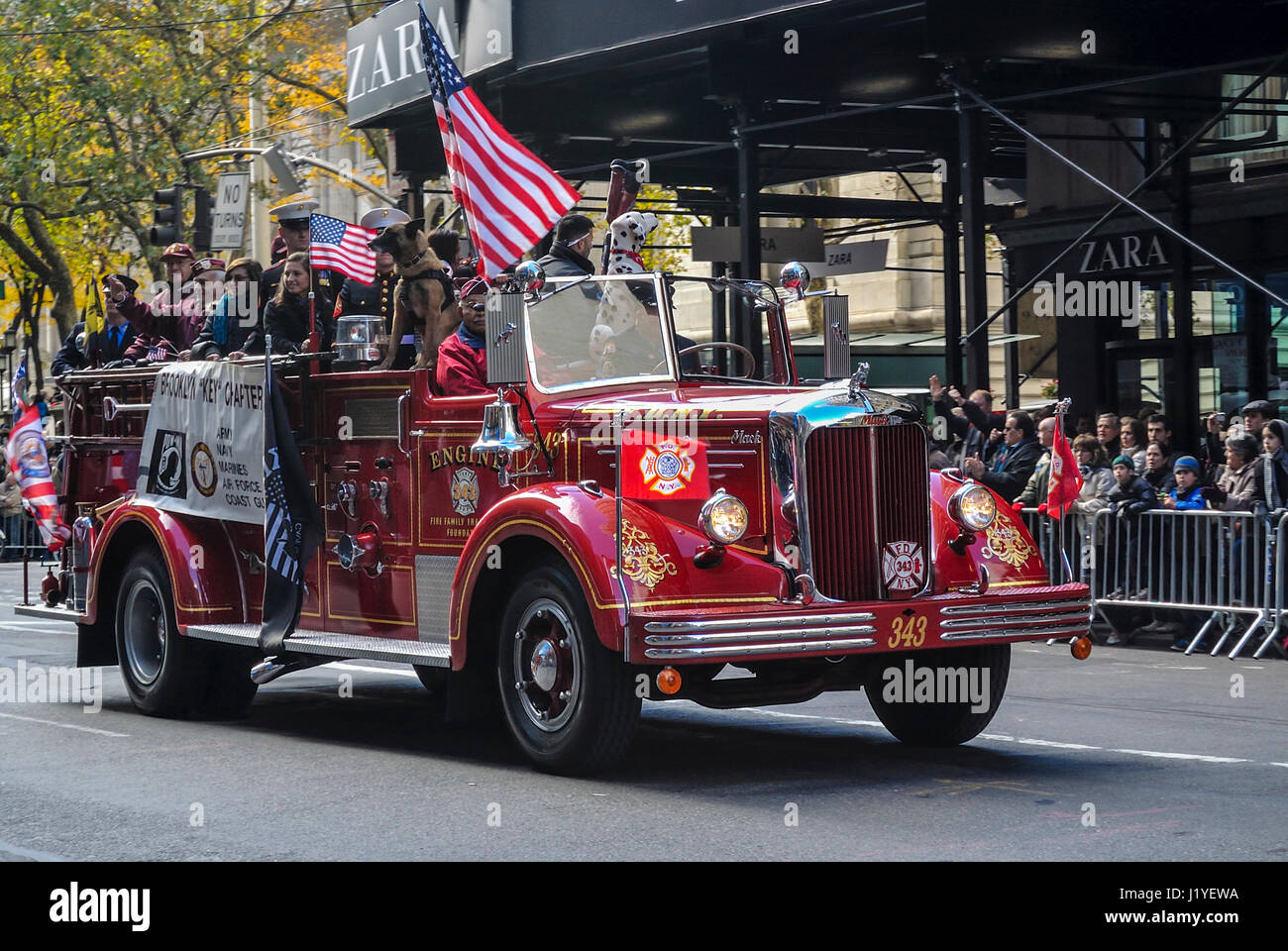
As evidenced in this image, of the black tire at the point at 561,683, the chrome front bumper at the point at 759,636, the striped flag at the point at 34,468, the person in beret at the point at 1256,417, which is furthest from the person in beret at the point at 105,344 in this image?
the person in beret at the point at 1256,417

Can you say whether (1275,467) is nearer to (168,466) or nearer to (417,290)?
(417,290)

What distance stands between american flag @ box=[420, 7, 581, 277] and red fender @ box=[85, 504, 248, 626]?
238cm

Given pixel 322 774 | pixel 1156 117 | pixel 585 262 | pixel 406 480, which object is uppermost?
pixel 1156 117

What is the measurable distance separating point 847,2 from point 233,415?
8.46 meters

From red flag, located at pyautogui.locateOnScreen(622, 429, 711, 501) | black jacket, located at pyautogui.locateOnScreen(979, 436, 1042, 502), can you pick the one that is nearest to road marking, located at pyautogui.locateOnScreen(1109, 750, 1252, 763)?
red flag, located at pyautogui.locateOnScreen(622, 429, 711, 501)

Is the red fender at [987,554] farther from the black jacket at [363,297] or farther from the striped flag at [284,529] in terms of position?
the black jacket at [363,297]

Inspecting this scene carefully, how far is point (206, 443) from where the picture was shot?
37.8ft

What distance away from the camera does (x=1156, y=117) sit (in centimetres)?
2219

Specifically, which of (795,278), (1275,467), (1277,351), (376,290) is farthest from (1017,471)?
(1277,351)

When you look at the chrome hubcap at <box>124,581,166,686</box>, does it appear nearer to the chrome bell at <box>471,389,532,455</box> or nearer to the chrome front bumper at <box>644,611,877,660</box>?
the chrome bell at <box>471,389,532,455</box>

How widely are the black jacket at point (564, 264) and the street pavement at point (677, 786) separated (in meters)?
2.42

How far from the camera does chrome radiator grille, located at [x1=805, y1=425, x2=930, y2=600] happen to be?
8.78 m

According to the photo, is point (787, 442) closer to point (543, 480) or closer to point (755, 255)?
point (543, 480)
